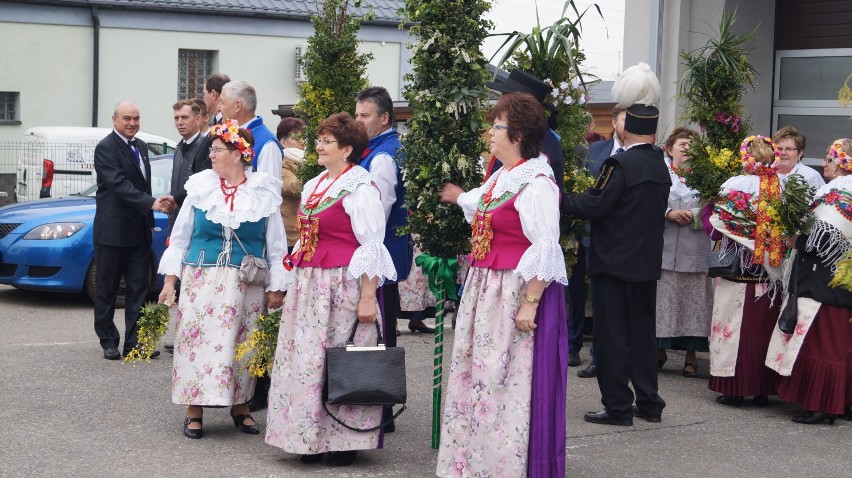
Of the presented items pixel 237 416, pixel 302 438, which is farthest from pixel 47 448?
pixel 302 438

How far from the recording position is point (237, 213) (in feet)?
21.9

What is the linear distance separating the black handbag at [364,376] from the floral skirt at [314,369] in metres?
0.10

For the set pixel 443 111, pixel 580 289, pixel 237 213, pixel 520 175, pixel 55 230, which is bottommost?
pixel 580 289

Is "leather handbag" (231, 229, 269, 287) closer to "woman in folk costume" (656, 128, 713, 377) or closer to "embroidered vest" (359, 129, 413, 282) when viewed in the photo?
"embroidered vest" (359, 129, 413, 282)

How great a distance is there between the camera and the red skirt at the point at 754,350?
8.02 metres

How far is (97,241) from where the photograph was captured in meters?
9.34

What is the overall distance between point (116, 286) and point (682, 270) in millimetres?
4551

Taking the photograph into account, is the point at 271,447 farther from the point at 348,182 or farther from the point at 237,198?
the point at 348,182

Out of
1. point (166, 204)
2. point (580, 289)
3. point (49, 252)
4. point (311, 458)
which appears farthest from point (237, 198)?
point (49, 252)

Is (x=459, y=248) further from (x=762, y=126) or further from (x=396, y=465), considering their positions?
(x=762, y=126)

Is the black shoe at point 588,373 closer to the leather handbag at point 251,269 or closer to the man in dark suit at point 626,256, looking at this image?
the man in dark suit at point 626,256

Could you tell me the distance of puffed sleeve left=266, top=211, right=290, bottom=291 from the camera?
682 cm

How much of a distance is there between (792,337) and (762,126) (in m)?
4.39

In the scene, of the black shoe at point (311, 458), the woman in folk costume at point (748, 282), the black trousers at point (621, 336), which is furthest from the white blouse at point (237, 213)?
the woman in folk costume at point (748, 282)
